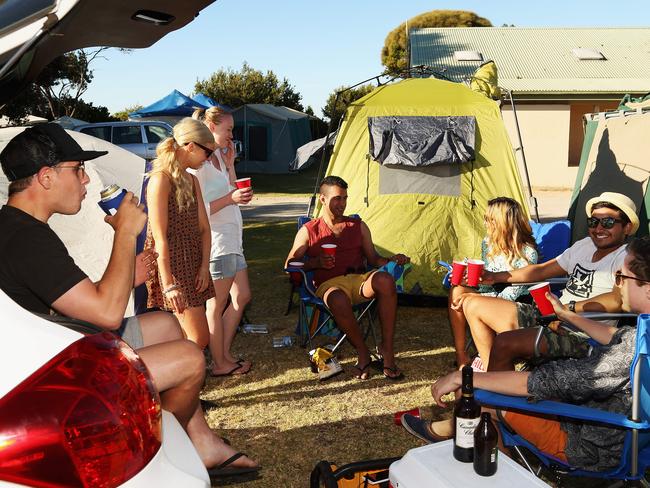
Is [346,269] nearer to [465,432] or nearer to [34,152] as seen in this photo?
[465,432]

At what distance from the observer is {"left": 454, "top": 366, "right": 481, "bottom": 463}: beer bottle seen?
200 centimetres

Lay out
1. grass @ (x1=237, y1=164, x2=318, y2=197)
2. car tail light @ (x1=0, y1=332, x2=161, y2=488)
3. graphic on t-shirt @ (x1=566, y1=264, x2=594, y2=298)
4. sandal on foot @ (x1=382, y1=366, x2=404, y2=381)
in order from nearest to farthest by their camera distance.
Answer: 1. car tail light @ (x1=0, y1=332, x2=161, y2=488)
2. graphic on t-shirt @ (x1=566, y1=264, x2=594, y2=298)
3. sandal on foot @ (x1=382, y1=366, x2=404, y2=381)
4. grass @ (x1=237, y1=164, x2=318, y2=197)

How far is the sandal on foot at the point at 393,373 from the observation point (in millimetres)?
4051

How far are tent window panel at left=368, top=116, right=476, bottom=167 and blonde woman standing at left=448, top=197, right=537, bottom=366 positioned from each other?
4.54ft

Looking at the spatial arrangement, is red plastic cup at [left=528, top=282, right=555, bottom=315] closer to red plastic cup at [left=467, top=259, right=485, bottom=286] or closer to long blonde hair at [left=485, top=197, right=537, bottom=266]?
red plastic cup at [left=467, top=259, right=485, bottom=286]

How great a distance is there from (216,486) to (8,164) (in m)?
1.69

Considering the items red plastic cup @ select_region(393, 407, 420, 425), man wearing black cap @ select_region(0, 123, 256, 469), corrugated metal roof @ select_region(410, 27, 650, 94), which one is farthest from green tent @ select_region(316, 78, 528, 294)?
corrugated metal roof @ select_region(410, 27, 650, 94)

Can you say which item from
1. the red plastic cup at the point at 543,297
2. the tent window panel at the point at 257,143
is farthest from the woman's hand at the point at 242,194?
the tent window panel at the point at 257,143

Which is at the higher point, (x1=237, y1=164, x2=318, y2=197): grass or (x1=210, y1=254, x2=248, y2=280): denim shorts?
(x1=210, y1=254, x2=248, y2=280): denim shorts

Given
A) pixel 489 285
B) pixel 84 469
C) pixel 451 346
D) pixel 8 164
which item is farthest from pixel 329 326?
pixel 84 469

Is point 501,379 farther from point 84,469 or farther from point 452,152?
point 452,152

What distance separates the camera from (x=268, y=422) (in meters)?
3.51

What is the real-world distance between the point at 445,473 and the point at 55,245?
1.34 m

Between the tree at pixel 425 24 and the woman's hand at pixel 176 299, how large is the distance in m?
32.2
